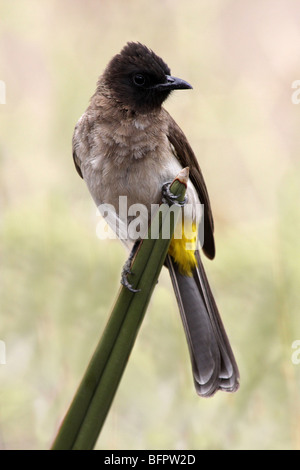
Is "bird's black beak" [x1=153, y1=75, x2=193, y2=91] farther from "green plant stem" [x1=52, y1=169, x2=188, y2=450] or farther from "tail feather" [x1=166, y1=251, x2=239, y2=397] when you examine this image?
"green plant stem" [x1=52, y1=169, x2=188, y2=450]

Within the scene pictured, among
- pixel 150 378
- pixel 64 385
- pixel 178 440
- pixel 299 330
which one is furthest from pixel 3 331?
pixel 299 330

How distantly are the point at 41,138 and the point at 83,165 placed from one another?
0.19 m

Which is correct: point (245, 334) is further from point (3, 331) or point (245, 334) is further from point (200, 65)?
point (200, 65)

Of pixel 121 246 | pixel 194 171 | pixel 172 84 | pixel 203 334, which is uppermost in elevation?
pixel 172 84

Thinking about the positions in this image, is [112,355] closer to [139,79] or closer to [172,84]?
[172,84]

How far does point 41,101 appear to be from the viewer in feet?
7.33

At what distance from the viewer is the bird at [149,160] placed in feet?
6.47

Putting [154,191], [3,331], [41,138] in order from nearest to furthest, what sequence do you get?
1. [3,331]
2. [154,191]
3. [41,138]

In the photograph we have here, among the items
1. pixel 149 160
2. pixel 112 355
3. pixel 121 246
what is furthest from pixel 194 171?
pixel 112 355

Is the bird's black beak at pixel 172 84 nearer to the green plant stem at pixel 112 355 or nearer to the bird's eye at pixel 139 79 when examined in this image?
the bird's eye at pixel 139 79

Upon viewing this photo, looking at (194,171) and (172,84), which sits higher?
(172,84)

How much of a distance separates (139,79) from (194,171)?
0.35 m

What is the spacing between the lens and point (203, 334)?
6.74 feet

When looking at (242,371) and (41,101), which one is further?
(41,101)
